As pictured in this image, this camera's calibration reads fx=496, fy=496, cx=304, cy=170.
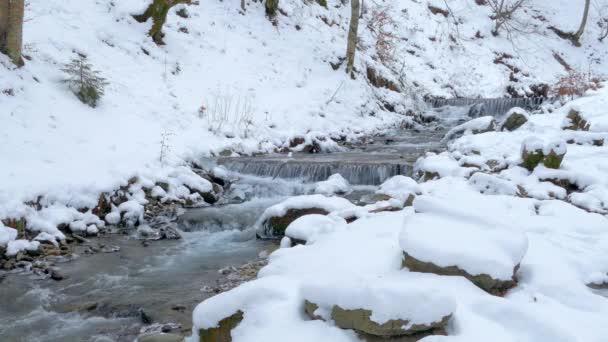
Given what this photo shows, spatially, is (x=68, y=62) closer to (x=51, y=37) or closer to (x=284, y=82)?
(x=51, y=37)

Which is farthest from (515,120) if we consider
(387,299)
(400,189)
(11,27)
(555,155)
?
(11,27)

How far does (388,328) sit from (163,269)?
3293 millimetres

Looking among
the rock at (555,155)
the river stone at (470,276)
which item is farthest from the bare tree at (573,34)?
the river stone at (470,276)

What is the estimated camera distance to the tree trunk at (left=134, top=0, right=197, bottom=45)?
11148 millimetres

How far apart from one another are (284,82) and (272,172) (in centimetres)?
470

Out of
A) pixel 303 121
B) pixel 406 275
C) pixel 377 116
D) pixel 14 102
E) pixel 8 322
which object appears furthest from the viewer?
pixel 377 116

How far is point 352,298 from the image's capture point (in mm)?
2652

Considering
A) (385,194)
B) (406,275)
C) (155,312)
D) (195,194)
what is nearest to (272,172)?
(195,194)

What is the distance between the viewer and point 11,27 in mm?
7414

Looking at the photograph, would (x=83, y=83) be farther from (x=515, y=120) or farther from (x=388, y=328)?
(x=515, y=120)

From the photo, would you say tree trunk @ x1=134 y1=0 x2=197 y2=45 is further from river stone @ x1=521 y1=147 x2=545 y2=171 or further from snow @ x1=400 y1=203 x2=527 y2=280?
snow @ x1=400 y1=203 x2=527 y2=280

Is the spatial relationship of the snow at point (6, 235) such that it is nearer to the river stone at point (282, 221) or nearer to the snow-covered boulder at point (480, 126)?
the river stone at point (282, 221)

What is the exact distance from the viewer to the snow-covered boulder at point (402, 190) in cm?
527

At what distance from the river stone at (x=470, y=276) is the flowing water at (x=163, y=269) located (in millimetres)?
1732
